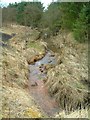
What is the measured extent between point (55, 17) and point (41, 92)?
41.6 ft

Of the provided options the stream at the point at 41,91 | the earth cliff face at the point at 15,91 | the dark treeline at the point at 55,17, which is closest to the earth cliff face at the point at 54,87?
the earth cliff face at the point at 15,91

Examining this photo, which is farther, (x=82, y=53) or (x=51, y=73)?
(x=82, y=53)

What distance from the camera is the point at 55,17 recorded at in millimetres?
20266

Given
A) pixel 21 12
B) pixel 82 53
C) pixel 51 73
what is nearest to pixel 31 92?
pixel 51 73

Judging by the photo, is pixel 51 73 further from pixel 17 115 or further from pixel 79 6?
pixel 79 6

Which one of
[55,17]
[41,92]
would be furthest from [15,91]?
[55,17]

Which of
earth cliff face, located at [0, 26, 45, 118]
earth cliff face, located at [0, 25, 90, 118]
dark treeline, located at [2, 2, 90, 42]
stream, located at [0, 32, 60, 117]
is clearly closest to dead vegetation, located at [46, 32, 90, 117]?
earth cliff face, located at [0, 25, 90, 118]

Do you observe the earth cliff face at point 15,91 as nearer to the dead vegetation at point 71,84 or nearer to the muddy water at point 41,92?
the muddy water at point 41,92

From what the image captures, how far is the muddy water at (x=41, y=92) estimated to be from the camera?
723 cm

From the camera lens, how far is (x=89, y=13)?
12000 millimetres

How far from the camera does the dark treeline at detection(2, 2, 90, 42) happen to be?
12.4 meters

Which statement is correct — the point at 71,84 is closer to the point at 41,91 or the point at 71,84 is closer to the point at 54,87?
the point at 54,87

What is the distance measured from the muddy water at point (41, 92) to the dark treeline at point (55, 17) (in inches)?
115

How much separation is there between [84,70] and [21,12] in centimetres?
1915
